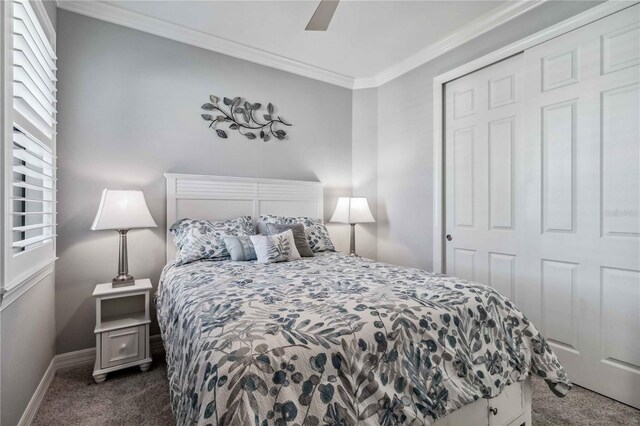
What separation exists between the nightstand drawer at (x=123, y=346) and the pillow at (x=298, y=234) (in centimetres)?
114

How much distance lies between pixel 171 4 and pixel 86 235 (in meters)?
1.89

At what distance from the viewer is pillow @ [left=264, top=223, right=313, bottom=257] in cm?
255

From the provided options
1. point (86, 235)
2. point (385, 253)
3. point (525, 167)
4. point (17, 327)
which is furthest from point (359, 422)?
point (385, 253)

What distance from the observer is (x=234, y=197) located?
2.93m

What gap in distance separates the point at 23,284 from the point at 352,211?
2.56 meters

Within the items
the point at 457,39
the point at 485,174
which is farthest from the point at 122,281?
the point at 457,39

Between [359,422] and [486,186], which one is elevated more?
[486,186]

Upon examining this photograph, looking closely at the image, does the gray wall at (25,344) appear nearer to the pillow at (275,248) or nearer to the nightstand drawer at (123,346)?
the nightstand drawer at (123,346)

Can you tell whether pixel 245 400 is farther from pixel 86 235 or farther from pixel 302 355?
pixel 86 235

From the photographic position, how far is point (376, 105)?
12.2 feet

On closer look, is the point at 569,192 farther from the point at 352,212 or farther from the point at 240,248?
the point at 240,248

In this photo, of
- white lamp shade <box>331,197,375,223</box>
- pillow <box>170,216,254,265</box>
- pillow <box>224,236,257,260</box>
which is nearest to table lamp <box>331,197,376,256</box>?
white lamp shade <box>331,197,375,223</box>

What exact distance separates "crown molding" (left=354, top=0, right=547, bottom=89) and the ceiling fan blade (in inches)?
61.3

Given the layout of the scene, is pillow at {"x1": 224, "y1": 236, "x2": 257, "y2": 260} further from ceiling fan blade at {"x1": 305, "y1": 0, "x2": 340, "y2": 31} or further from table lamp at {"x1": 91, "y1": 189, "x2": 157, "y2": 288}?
ceiling fan blade at {"x1": 305, "y1": 0, "x2": 340, "y2": 31}
